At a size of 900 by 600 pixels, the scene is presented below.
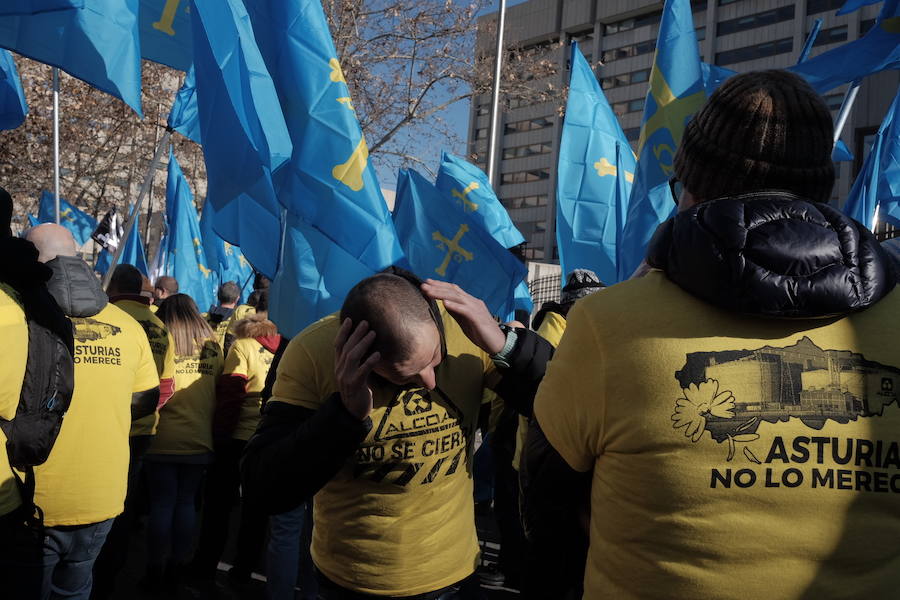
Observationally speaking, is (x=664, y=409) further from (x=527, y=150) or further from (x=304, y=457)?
(x=527, y=150)

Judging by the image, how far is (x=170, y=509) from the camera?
489 centimetres

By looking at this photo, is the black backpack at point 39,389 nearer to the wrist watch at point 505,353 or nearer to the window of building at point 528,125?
the wrist watch at point 505,353

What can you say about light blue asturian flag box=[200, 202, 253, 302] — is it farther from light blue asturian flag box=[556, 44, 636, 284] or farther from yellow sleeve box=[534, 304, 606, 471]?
yellow sleeve box=[534, 304, 606, 471]

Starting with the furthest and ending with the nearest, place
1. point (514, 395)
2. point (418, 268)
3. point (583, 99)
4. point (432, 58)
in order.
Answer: point (432, 58), point (583, 99), point (418, 268), point (514, 395)

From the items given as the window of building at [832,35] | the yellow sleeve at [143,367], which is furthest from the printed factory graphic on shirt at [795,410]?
the window of building at [832,35]

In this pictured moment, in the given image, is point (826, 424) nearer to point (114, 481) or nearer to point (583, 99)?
point (114, 481)

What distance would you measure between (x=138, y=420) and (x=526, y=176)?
72.8 m

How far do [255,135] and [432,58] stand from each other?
11757mm

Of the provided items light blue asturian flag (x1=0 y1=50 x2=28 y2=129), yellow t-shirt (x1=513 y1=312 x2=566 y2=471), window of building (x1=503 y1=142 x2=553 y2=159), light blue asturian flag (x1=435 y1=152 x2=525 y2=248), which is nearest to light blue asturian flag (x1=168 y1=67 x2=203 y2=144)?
light blue asturian flag (x1=0 y1=50 x2=28 y2=129)

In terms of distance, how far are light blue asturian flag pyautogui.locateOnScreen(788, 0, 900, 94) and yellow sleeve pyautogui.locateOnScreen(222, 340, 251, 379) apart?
434 centimetres

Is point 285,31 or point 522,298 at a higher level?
point 285,31

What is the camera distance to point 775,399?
4.07 ft

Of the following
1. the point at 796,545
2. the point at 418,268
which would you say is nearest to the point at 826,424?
the point at 796,545

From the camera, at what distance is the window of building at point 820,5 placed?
5406 cm
